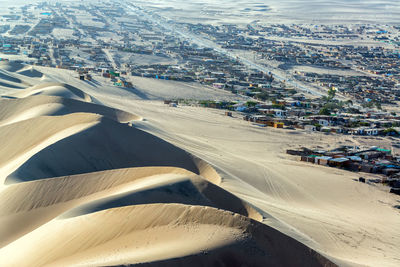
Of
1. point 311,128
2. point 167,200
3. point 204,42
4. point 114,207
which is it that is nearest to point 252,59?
point 204,42

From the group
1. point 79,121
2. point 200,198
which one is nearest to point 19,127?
point 79,121

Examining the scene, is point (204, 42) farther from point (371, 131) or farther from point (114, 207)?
point (114, 207)

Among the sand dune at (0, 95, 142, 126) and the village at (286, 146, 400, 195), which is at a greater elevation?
the sand dune at (0, 95, 142, 126)

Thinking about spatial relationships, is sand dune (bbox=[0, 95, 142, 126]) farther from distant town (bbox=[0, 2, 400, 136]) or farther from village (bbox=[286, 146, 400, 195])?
distant town (bbox=[0, 2, 400, 136])

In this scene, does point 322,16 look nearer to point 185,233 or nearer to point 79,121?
point 79,121

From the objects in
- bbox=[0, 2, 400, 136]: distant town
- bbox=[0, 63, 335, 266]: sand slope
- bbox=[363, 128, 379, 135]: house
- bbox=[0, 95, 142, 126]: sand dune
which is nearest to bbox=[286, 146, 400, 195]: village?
bbox=[363, 128, 379, 135]: house
